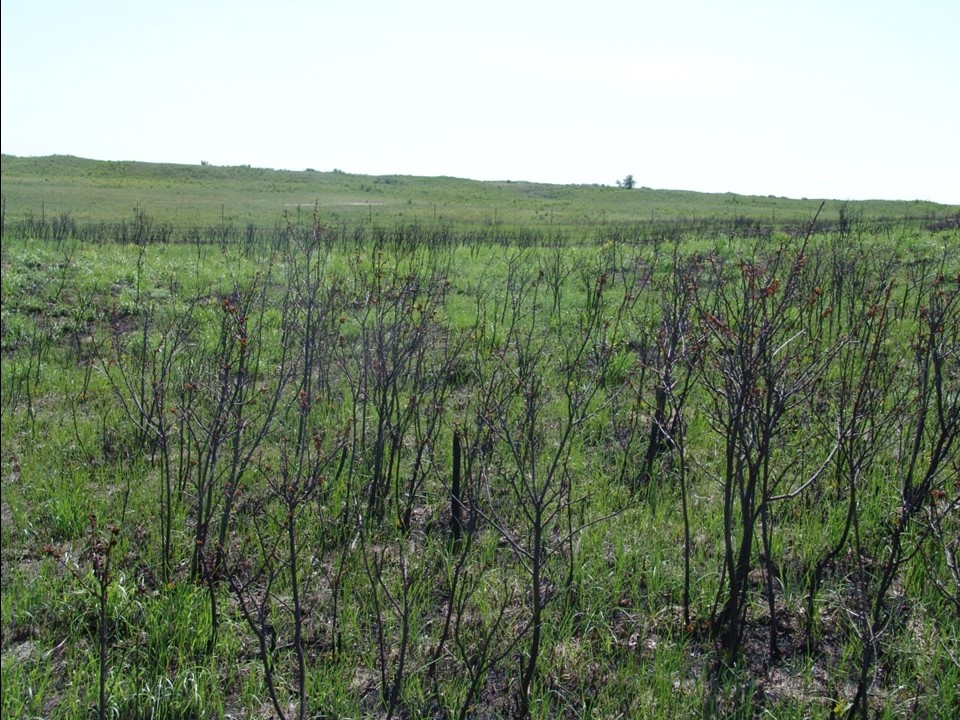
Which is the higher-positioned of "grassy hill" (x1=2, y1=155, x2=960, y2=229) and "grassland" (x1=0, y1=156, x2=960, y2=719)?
"grassy hill" (x1=2, y1=155, x2=960, y2=229)

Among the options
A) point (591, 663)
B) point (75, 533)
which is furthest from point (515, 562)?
point (75, 533)

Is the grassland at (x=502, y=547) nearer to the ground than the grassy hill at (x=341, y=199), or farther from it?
nearer to the ground

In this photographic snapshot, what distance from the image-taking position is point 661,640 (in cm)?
285

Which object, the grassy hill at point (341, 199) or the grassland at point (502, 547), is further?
the grassy hill at point (341, 199)

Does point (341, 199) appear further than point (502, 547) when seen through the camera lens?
Yes

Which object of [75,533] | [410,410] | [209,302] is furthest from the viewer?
[209,302]

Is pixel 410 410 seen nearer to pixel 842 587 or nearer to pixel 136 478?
pixel 136 478

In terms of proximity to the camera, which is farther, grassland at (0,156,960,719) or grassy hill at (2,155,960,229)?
grassy hill at (2,155,960,229)

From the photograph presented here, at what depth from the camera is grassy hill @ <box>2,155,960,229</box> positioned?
36.4 meters

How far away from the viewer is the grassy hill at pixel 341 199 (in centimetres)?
3638

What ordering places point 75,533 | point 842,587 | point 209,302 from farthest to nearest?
point 209,302, point 75,533, point 842,587

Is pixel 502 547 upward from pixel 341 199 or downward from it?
downward

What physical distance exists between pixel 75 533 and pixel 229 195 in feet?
160

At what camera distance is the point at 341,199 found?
5197 centimetres
